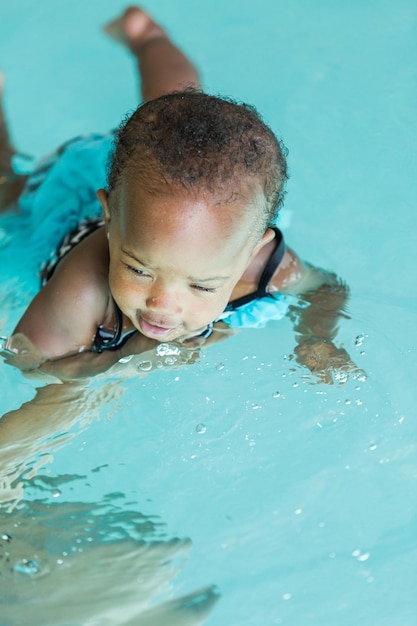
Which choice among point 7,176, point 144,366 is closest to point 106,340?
point 144,366

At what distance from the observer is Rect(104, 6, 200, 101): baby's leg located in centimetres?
158

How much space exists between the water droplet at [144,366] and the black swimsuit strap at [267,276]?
0.15m

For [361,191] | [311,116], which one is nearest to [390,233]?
[361,191]

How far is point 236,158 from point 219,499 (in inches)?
20.7

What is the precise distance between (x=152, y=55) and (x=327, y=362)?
718 millimetres

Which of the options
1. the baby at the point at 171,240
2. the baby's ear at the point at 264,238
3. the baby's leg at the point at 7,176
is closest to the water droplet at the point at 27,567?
the baby at the point at 171,240

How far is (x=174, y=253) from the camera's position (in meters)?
1.02

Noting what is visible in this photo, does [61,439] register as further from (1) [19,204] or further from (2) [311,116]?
(2) [311,116]

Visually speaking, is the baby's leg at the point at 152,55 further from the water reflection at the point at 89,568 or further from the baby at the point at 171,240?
the water reflection at the point at 89,568

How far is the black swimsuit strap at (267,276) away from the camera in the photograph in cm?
133

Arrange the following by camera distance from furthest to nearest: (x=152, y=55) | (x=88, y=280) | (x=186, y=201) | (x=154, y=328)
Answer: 1. (x=152, y=55)
2. (x=88, y=280)
3. (x=154, y=328)
4. (x=186, y=201)

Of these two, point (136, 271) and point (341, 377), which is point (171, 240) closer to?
point (136, 271)

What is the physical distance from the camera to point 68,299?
1243 mm

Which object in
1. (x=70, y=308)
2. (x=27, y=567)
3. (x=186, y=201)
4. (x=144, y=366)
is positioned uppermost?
(x=186, y=201)
